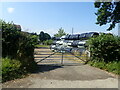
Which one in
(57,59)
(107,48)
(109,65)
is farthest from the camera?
(57,59)

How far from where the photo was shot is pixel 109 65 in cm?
722

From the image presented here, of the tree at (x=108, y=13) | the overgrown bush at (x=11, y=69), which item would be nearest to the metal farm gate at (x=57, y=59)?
the overgrown bush at (x=11, y=69)

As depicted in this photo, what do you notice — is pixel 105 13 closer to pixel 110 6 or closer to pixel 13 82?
pixel 110 6

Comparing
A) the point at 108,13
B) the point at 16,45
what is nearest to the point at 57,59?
the point at 16,45

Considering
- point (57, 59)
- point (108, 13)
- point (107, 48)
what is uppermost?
point (108, 13)

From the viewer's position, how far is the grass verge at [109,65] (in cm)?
661

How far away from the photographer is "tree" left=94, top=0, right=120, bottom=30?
1390 centimetres

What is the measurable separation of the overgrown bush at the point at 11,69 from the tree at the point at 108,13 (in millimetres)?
12271

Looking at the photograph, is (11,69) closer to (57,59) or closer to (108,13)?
(57,59)

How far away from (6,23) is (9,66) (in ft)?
9.35

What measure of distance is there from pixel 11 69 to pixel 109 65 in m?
5.79

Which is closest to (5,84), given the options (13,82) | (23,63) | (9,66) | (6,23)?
(13,82)

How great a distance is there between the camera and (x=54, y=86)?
14.6ft

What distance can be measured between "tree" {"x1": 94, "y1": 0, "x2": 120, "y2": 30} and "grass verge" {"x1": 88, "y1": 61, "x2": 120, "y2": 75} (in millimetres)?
8221
